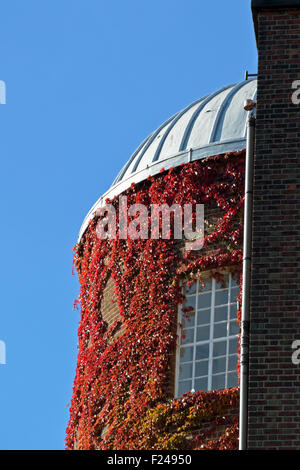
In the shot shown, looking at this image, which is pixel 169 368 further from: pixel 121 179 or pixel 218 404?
pixel 121 179

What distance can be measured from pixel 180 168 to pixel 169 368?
4219 millimetres

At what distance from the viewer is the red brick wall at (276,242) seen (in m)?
13.7

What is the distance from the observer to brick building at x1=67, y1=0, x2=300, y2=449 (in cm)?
2044

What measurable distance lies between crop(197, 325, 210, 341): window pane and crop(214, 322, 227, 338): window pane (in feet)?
0.59

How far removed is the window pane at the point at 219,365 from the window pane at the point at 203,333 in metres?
0.53

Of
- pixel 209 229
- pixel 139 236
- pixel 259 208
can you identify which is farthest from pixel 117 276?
pixel 259 208

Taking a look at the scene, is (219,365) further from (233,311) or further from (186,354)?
(233,311)

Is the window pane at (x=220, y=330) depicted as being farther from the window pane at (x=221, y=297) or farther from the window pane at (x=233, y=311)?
the window pane at (x=221, y=297)

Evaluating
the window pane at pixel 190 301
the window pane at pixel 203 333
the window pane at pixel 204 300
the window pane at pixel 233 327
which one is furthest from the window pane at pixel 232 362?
the window pane at pixel 190 301

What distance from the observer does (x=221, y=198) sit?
2233cm

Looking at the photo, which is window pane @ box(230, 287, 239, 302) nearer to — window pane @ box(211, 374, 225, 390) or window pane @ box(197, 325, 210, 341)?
window pane @ box(197, 325, 210, 341)

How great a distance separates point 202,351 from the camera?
2122 centimetres

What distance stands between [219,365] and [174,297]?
1.79 meters

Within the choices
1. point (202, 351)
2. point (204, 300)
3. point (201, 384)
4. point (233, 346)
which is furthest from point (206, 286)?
point (201, 384)
